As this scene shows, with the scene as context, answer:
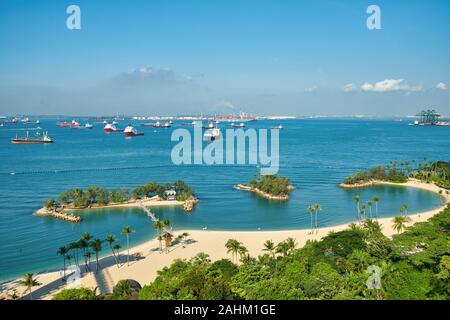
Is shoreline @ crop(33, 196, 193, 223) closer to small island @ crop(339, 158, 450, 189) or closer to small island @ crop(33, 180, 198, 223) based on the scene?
small island @ crop(33, 180, 198, 223)

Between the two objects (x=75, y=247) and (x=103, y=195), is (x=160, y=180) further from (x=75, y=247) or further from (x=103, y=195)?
(x=75, y=247)

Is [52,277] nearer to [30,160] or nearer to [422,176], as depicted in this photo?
[422,176]

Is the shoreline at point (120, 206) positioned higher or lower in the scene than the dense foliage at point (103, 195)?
lower

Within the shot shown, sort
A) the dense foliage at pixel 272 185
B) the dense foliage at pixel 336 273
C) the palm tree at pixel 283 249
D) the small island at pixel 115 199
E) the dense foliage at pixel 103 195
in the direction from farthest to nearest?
the dense foliage at pixel 272 185
the dense foliage at pixel 103 195
the small island at pixel 115 199
the palm tree at pixel 283 249
the dense foliage at pixel 336 273

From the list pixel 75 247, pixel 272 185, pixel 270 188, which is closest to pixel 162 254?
pixel 75 247

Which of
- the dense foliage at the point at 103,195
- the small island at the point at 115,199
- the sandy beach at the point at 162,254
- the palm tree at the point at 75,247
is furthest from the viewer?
the dense foliage at the point at 103,195

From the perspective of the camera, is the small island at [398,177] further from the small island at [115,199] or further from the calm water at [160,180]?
the small island at [115,199]

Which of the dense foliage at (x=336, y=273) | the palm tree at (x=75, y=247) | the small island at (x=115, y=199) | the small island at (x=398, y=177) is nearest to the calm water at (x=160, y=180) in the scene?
the palm tree at (x=75, y=247)

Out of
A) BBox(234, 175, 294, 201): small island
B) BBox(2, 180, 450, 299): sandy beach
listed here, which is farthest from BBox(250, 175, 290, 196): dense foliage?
BBox(2, 180, 450, 299): sandy beach
